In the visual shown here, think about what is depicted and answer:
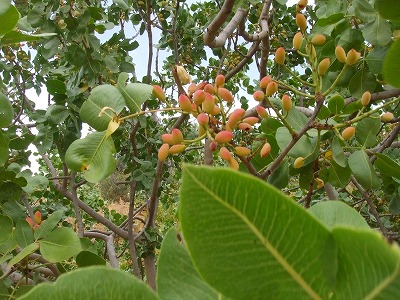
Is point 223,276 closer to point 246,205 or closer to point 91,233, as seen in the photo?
point 246,205

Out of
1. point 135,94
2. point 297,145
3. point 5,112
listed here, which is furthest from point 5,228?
point 297,145

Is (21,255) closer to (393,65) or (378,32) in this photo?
(393,65)

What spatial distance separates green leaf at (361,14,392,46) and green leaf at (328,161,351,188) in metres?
0.29

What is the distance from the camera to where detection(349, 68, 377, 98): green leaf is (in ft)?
3.88

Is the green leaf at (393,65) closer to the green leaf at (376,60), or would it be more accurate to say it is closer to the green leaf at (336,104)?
the green leaf at (336,104)

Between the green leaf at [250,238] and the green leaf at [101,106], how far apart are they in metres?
0.70

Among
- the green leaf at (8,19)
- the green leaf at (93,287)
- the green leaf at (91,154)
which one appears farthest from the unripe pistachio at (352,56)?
the green leaf at (93,287)

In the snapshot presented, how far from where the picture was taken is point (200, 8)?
10.8 ft

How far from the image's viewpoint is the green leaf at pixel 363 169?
3.32ft

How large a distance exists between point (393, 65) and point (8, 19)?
587mm

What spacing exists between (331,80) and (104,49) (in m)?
0.97

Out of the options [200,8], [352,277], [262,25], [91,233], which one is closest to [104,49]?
[262,25]

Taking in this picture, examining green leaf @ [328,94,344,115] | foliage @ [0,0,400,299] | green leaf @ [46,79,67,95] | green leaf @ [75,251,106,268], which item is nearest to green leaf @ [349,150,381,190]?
foliage @ [0,0,400,299]

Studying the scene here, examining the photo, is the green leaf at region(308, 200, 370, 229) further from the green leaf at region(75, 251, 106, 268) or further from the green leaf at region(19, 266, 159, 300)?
the green leaf at region(75, 251, 106, 268)
